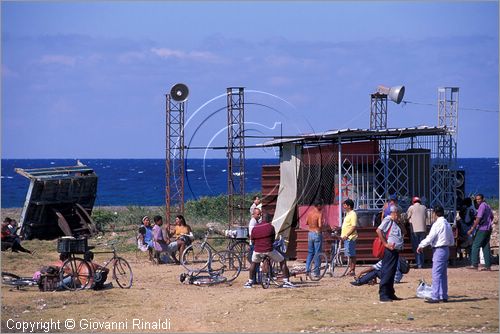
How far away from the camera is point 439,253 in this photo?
14.8 m

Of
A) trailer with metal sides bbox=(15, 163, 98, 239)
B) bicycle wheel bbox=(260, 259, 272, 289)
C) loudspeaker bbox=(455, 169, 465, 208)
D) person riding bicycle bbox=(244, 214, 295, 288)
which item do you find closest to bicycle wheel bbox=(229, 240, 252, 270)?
bicycle wheel bbox=(260, 259, 272, 289)

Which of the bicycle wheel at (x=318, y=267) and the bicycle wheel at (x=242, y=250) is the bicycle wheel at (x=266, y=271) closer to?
the bicycle wheel at (x=318, y=267)

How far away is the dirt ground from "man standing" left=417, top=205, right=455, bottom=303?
23 cm

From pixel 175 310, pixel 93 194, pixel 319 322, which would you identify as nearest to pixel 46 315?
pixel 175 310

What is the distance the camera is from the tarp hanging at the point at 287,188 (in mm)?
21469

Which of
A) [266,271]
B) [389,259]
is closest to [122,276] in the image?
[266,271]

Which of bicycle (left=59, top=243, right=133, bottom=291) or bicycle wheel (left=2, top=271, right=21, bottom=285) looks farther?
bicycle wheel (left=2, top=271, right=21, bottom=285)

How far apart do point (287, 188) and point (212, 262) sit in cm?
275

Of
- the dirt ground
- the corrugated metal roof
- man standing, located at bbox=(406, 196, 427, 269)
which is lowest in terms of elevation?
the dirt ground

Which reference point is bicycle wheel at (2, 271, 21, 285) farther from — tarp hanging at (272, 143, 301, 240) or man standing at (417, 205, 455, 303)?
man standing at (417, 205, 455, 303)

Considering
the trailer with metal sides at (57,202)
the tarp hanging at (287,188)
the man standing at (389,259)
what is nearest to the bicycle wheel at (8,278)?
the tarp hanging at (287,188)

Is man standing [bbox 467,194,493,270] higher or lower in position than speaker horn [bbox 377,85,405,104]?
lower

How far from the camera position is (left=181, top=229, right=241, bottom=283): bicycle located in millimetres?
18077

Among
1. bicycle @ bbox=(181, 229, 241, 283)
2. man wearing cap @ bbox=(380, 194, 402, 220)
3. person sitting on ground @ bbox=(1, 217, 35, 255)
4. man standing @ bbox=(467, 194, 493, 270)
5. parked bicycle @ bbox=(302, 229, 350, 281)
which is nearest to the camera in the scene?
bicycle @ bbox=(181, 229, 241, 283)
